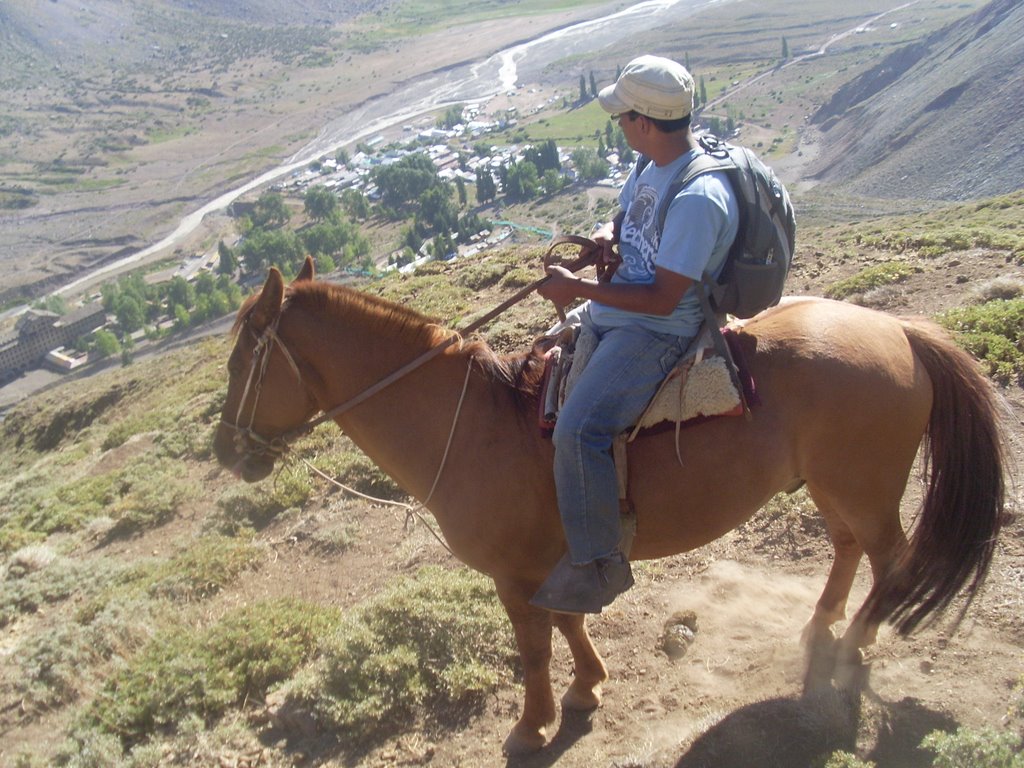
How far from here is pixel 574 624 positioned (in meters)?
5.03

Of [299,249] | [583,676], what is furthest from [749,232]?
[299,249]

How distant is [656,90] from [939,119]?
221ft

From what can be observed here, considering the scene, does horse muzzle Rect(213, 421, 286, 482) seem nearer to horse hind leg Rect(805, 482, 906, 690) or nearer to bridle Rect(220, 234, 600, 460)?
bridle Rect(220, 234, 600, 460)

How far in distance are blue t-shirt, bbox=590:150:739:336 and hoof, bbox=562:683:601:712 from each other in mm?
2573

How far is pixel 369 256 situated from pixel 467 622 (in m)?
71.0

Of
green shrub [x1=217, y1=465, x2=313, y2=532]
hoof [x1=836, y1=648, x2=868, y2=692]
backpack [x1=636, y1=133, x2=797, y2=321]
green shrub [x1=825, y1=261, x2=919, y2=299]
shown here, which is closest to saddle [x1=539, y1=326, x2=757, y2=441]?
backpack [x1=636, y1=133, x2=797, y2=321]

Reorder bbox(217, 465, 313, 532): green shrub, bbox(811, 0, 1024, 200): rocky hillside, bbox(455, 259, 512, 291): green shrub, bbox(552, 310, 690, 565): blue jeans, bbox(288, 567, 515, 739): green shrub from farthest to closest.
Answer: bbox(811, 0, 1024, 200): rocky hillside → bbox(455, 259, 512, 291): green shrub → bbox(217, 465, 313, 532): green shrub → bbox(288, 567, 515, 739): green shrub → bbox(552, 310, 690, 565): blue jeans

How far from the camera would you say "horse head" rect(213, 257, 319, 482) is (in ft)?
14.8

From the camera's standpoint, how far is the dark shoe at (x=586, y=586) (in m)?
4.23

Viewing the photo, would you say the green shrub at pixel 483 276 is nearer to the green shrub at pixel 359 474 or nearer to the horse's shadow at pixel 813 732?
the green shrub at pixel 359 474

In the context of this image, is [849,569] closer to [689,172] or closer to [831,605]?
[831,605]

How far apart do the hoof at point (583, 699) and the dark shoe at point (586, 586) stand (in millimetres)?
1215

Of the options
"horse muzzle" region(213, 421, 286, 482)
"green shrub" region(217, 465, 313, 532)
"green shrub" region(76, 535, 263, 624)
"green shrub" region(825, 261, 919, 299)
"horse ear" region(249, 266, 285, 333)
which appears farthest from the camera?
"green shrub" region(825, 261, 919, 299)

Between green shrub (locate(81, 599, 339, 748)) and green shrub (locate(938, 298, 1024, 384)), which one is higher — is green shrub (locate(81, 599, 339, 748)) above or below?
below
